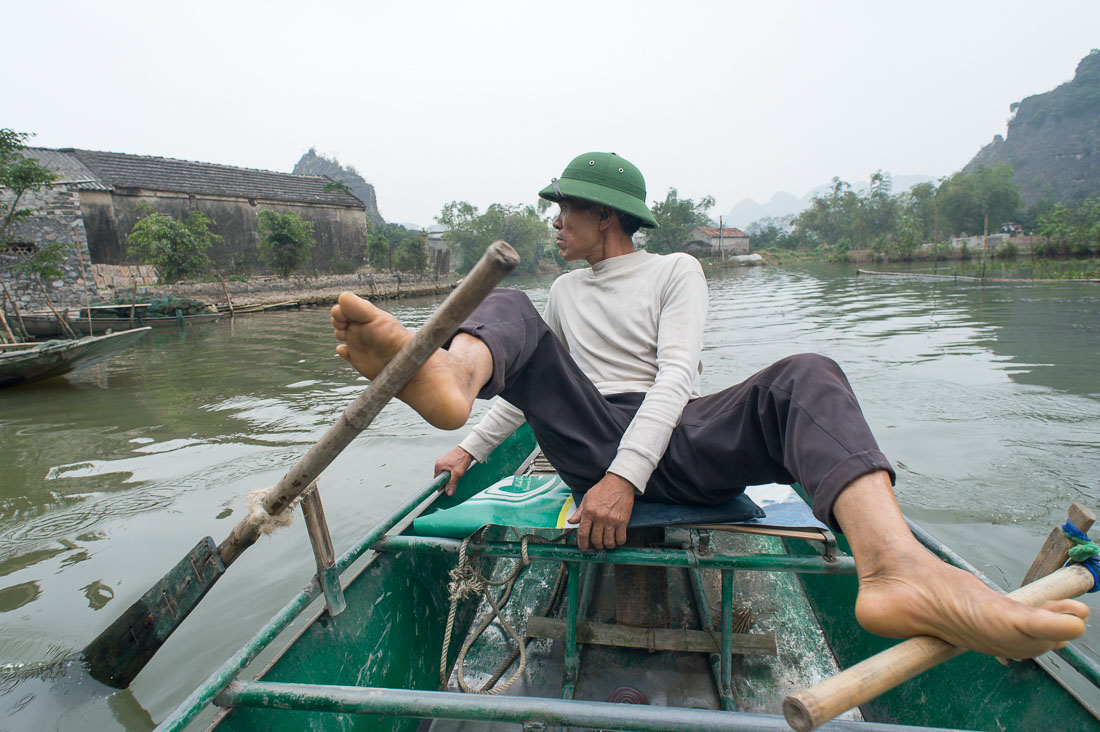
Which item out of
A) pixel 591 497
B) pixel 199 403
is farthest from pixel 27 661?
pixel 199 403

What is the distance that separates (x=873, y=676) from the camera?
29.5 inches

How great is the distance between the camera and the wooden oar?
833mm

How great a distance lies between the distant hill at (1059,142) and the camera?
5341cm

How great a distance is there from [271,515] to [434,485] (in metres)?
0.75

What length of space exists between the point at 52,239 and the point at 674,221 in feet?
123

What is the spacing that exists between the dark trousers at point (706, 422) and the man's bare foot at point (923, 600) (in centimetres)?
5

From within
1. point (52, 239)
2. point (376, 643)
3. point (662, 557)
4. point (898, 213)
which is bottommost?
point (376, 643)

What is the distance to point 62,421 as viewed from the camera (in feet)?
A: 18.7

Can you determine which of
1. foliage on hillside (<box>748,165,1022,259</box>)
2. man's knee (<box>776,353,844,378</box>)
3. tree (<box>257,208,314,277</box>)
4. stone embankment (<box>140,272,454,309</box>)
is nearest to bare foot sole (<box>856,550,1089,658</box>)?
man's knee (<box>776,353,844,378</box>)

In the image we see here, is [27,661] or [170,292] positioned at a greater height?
[170,292]

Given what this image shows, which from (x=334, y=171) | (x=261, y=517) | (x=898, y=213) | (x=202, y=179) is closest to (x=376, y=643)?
(x=261, y=517)

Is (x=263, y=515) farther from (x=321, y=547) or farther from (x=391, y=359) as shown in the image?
(x=391, y=359)

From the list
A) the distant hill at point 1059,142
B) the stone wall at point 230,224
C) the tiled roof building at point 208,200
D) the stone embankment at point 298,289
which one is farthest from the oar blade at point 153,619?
the distant hill at point 1059,142

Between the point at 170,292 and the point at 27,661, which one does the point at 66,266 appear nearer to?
the point at 170,292
